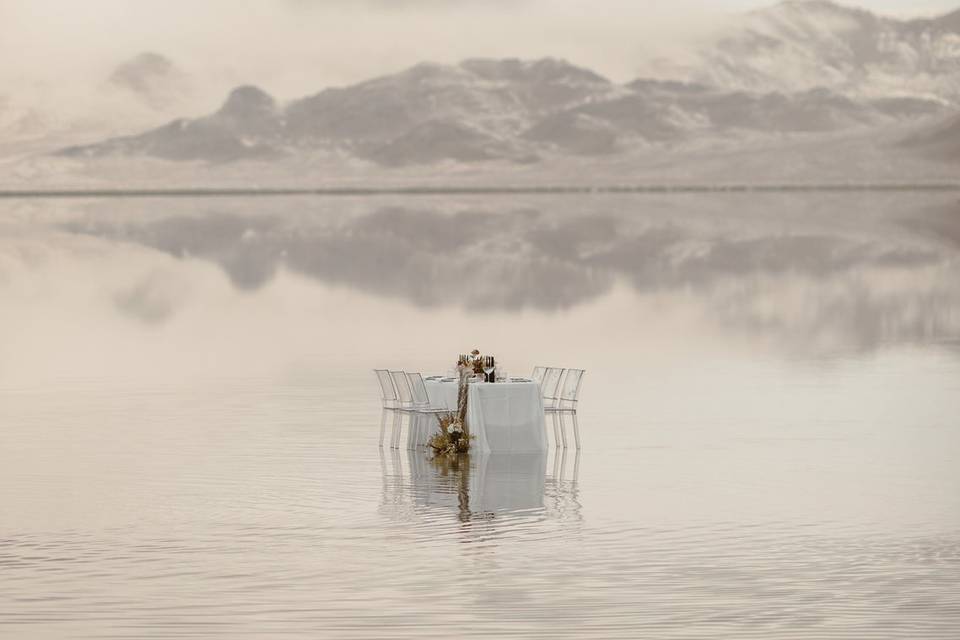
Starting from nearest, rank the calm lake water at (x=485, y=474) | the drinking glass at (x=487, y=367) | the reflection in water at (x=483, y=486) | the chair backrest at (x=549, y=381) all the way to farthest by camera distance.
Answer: the calm lake water at (x=485, y=474), the reflection in water at (x=483, y=486), the drinking glass at (x=487, y=367), the chair backrest at (x=549, y=381)

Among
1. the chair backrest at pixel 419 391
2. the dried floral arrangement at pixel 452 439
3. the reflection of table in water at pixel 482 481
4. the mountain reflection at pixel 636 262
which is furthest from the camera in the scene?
the mountain reflection at pixel 636 262

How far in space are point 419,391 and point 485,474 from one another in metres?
1.27

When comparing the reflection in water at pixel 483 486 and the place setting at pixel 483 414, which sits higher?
the place setting at pixel 483 414

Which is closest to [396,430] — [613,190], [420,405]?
[420,405]

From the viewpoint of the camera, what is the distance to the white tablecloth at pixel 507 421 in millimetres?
11195

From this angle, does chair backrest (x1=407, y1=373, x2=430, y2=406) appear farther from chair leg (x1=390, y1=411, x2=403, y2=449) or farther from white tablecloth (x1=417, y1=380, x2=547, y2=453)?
white tablecloth (x1=417, y1=380, x2=547, y2=453)

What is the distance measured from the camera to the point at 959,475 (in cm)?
1056

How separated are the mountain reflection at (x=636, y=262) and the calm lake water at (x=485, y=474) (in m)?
0.24

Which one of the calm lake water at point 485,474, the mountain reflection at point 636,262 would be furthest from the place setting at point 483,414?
the mountain reflection at point 636,262

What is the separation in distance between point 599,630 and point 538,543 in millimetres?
1547

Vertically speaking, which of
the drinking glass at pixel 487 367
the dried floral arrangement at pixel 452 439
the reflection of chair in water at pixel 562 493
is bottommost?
the reflection of chair in water at pixel 562 493

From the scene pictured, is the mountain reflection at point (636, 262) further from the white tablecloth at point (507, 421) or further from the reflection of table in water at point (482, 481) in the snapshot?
the reflection of table in water at point (482, 481)

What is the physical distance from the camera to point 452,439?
36.8ft

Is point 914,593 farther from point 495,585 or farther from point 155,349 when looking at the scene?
point 155,349
